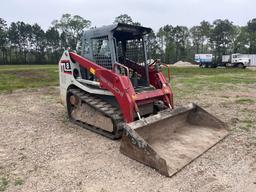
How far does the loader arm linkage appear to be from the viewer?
4.86 m

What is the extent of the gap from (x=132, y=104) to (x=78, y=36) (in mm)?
59354

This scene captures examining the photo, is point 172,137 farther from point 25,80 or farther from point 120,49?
point 25,80

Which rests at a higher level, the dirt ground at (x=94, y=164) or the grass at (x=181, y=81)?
the grass at (x=181, y=81)

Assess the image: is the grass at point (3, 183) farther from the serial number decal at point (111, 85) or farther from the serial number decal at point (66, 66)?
the serial number decal at point (66, 66)

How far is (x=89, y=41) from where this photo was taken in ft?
19.6

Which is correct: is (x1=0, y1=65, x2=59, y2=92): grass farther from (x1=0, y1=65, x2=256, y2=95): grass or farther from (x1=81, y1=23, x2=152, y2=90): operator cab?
(x1=81, y1=23, x2=152, y2=90): operator cab

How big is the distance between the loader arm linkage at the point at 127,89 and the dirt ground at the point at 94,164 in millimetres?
755

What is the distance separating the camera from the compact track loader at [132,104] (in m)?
4.22

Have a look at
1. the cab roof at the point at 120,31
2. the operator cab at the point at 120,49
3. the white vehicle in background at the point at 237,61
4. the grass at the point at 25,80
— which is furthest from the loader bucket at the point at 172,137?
the white vehicle in background at the point at 237,61

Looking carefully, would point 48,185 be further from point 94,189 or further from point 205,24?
point 205,24

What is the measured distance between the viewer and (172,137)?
489cm

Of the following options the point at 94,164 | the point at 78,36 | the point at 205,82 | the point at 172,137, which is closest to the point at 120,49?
the point at 172,137

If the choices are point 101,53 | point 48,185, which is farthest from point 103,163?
point 101,53

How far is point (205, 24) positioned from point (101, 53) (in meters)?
70.5
